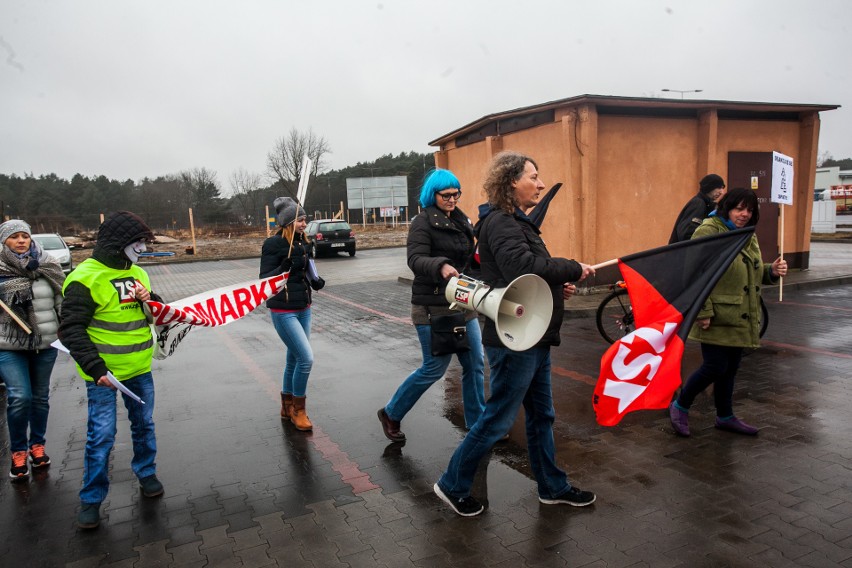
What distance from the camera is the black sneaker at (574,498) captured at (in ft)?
11.5

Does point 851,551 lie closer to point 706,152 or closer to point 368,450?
point 368,450

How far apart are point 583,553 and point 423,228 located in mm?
2174

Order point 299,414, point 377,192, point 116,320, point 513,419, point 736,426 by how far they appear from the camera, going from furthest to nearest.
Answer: point 377,192 → point 299,414 → point 736,426 → point 116,320 → point 513,419

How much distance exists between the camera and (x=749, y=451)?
4.22 meters

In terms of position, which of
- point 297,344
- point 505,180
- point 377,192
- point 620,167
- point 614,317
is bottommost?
point 614,317

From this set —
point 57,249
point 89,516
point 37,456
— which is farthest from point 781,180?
point 57,249

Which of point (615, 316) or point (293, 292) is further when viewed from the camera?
point (615, 316)

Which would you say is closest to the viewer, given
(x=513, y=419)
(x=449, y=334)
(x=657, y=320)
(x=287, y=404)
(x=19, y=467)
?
(x=513, y=419)

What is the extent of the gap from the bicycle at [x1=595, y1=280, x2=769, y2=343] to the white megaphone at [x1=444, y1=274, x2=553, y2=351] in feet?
15.7

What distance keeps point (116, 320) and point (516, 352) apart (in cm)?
242

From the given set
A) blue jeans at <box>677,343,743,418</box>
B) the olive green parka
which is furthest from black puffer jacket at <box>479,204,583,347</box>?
blue jeans at <box>677,343,743,418</box>

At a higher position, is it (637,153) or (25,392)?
(637,153)

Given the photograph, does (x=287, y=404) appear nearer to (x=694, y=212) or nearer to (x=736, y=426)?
(x=736, y=426)

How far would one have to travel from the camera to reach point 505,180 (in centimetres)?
330
